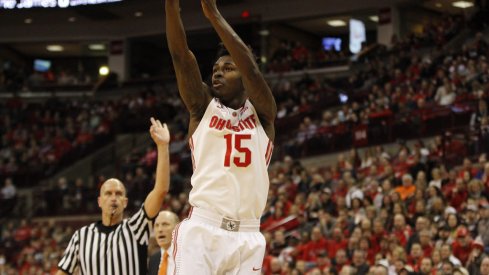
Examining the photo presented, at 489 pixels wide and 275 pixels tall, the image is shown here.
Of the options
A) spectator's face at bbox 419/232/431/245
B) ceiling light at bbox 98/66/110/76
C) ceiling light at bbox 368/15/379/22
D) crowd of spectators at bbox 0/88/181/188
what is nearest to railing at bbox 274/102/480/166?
spectator's face at bbox 419/232/431/245

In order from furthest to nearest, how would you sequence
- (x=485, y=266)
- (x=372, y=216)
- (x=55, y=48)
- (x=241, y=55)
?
(x=55, y=48) → (x=372, y=216) → (x=485, y=266) → (x=241, y=55)

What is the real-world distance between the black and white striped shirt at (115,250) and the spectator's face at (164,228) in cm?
70

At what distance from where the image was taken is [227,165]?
17.6 feet

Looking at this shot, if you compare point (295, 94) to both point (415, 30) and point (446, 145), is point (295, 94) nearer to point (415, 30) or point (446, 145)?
point (415, 30)

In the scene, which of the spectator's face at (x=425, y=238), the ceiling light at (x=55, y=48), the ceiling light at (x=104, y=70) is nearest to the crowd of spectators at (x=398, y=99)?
the spectator's face at (x=425, y=238)

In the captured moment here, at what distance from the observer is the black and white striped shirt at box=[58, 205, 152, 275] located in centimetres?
678

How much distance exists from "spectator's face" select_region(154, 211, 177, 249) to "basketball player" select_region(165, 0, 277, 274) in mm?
2135

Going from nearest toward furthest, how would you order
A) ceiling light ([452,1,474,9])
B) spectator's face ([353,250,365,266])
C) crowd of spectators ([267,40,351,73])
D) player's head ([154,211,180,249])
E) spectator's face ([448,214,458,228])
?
player's head ([154,211,180,249]), spectator's face ([448,214,458,228]), spectator's face ([353,250,365,266]), ceiling light ([452,1,474,9]), crowd of spectators ([267,40,351,73])

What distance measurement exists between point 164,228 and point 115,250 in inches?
35.0

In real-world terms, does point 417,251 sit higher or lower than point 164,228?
lower

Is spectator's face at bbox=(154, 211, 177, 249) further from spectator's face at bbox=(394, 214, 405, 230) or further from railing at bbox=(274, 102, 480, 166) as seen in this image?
railing at bbox=(274, 102, 480, 166)

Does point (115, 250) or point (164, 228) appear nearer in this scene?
point (115, 250)

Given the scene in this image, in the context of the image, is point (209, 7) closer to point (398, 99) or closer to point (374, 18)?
point (398, 99)

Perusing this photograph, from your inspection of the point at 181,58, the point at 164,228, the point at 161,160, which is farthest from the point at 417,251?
the point at 181,58
